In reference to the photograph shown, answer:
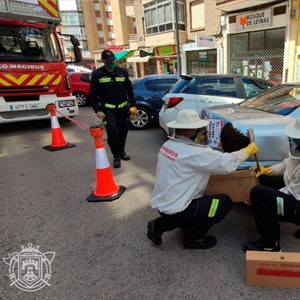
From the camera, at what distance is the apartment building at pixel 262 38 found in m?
10.9

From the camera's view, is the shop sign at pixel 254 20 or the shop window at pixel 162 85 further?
the shop sign at pixel 254 20

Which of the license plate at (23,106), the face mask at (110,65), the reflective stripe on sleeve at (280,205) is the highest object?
the face mask at (110,65)

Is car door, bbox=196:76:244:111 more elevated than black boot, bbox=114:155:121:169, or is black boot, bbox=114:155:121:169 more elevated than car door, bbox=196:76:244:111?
car door, bbox=196:76:244:111

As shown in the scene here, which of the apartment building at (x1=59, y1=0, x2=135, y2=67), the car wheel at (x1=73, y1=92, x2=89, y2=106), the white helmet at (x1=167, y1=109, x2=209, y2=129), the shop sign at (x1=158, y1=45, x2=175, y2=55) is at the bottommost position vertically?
the car wheel at (x1=73, y1=92, x2=89, y2=106)

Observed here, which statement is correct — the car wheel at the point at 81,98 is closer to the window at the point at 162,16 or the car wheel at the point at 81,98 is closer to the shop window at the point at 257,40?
the shop window at the point at 257,40

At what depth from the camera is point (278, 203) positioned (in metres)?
1.94

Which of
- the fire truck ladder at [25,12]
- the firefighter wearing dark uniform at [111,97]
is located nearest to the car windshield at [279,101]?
the firefighter wearing dark uniform at [111,97]

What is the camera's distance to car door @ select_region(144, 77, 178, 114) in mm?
6668

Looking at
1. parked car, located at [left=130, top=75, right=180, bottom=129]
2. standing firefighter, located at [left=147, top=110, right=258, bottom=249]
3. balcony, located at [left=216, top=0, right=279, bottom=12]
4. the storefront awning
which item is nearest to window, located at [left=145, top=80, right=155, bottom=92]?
parked car, located at [left=130, top=75, right=180, bottom=129]

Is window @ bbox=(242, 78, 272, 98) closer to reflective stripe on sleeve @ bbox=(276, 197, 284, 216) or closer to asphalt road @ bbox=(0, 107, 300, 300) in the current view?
asphalt road @ bbox=(0, 107, 300, 300)

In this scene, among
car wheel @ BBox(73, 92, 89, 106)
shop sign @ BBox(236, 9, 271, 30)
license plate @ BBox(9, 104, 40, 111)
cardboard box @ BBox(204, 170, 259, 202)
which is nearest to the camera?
cardboard box @ BBox(204, 170, 259, 202)

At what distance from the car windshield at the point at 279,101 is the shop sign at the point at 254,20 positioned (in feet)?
32.8

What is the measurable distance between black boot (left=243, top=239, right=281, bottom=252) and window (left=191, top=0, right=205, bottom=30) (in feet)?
53.3

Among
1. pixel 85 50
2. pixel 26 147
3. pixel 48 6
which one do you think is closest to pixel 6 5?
pixel 48 6
